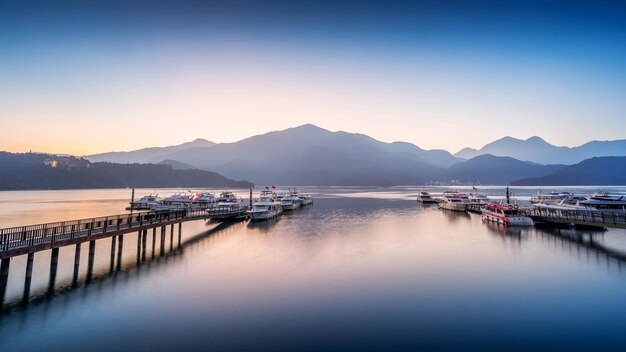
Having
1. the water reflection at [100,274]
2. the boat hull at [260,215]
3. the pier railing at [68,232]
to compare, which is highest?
the pier railing at [68,232]

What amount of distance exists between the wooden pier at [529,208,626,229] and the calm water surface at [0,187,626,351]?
2884 millimetres

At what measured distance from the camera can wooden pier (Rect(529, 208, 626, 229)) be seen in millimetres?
36188

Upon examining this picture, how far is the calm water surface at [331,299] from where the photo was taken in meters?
16.2

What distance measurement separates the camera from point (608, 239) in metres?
42.1

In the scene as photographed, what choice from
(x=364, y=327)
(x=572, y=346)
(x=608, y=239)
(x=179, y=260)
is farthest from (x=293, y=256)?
(x=608, y=239)

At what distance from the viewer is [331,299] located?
2181 cm

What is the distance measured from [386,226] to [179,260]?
3576 cm

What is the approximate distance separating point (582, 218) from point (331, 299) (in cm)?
3973

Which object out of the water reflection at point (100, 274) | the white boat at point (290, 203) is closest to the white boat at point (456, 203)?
the white boat at point (290, 203)

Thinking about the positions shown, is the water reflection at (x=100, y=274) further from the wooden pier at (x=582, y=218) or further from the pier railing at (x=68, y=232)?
the wooden pier at (x=582, y=218)

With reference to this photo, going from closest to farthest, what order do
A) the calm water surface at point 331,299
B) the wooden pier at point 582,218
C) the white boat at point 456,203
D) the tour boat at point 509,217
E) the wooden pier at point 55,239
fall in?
the calm water surface at point 331,299, the wooden pier at point 55,239, the wooden pier at point 582,218, the tour boat at point 509,217, the white boat at point 456,203

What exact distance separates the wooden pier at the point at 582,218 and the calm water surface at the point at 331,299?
2884 mm

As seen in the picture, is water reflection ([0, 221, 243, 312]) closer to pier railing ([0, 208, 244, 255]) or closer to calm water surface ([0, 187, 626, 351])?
calm water surface ([0, 187, 626, 351])

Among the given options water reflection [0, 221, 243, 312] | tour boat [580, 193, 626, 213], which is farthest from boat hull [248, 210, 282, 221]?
tour boat [580, 193, 626, 213]
